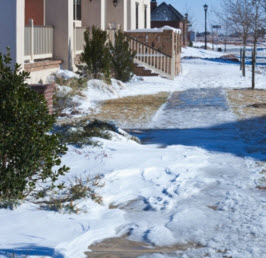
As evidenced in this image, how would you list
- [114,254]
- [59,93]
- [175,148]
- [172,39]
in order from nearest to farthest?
[114,254] → [175,148] → [59,93] → [172,39]

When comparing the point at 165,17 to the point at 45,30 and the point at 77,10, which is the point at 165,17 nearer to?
the point at 77,10

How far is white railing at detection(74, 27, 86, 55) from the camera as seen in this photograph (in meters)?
22.5

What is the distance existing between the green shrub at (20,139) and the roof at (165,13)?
201ft

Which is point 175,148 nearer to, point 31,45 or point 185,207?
point 185,207

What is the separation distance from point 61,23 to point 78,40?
2.71 meters

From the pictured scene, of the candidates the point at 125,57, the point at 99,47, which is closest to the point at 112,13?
the point at 125,57

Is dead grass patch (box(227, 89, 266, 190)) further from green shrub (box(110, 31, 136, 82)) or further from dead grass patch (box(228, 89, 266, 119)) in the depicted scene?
green shrub (box(110, 31, 136, 82))

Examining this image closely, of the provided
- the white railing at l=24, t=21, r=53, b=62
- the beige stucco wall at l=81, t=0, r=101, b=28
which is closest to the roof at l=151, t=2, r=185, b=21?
the beige stucco wall at l=81, t=0, r=101, b=28

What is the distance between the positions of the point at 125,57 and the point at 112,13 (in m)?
6.97

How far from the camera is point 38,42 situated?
61.7ft

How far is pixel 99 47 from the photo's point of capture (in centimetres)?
2203

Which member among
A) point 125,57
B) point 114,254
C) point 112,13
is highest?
point 112,13

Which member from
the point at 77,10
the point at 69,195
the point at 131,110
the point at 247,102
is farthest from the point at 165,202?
the point at 77,10

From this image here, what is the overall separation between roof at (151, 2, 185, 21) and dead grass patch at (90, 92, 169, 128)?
48.2 meters
